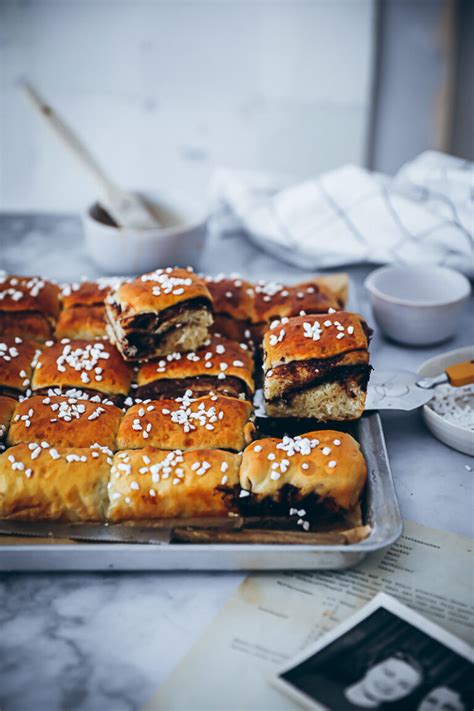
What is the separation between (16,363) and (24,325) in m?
0.23

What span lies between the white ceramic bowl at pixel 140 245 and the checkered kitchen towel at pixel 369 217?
14.6 inches

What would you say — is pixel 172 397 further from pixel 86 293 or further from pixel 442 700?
pixel 442 700

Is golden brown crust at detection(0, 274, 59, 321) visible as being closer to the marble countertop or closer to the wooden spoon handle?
the wooden spoon handle

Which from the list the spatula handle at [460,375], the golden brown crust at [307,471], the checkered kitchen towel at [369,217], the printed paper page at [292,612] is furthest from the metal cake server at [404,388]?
the checkered kitchen towel at [369,217]

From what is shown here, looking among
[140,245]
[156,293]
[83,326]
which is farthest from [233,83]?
[156,293]

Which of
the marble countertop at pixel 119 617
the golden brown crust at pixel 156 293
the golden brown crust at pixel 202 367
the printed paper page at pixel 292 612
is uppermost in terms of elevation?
the golden brown crust at pixel 156 293

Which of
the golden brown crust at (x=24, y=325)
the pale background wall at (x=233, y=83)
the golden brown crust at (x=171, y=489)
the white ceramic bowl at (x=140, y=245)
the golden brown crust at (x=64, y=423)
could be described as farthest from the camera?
the pale background wall at (x=233, y=83)

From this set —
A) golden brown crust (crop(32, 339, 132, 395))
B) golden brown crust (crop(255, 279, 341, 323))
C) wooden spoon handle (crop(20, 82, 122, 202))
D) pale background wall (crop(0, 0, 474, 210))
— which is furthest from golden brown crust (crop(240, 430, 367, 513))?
pale background wall (crop(0, 0, 474, 210))

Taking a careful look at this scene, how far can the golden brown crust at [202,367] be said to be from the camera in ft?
6.35

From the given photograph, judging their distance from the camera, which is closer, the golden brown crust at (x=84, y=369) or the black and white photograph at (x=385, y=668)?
the black and white photograph at (x=385, y=668)

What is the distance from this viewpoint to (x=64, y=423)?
67.7 inches

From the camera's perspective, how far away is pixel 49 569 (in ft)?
4.74

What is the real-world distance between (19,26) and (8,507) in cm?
398

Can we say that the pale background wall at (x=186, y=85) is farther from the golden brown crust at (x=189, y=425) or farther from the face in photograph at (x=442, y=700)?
the face in photograph at (x=442, y=700)
